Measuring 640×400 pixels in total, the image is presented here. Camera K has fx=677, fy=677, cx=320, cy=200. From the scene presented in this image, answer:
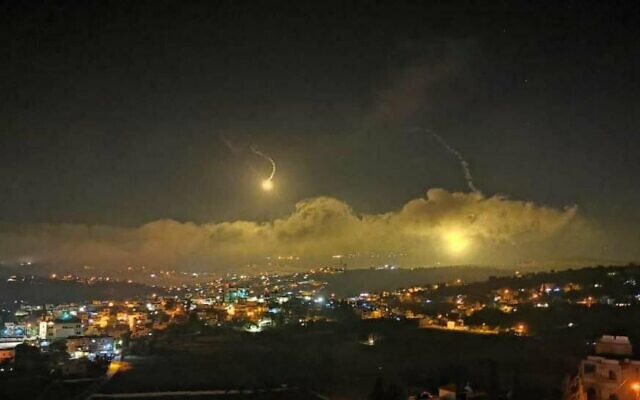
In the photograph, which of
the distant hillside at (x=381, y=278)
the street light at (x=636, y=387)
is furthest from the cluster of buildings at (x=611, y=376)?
the distant hillside at (x=381, y=278)

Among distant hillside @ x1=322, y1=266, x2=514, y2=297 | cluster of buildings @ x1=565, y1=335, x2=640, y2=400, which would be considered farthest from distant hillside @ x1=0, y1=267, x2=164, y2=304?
cluster of buildings @ x1=565, y1=335, x2=640, y2=400

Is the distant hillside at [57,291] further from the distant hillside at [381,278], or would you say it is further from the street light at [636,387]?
the street light at [636,387]

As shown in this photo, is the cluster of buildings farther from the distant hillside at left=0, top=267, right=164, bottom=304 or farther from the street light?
the distant hillside at left=0, top=267, right=164, bottom=304

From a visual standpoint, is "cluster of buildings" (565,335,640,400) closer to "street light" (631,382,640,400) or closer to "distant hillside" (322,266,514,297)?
"street light" (631,382,640,400)

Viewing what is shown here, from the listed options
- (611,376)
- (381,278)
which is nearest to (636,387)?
(611,376)

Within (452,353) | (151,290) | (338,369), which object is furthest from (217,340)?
(151,290)

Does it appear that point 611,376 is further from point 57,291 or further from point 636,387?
point 57,291

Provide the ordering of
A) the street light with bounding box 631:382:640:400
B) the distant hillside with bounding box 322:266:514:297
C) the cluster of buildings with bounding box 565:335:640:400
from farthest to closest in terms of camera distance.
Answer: the distant hillside with bounding box 322:266:514:297, the cluster of buildings with bounding box 565:335:640:400, the street light with bounding box 631:382:640:400

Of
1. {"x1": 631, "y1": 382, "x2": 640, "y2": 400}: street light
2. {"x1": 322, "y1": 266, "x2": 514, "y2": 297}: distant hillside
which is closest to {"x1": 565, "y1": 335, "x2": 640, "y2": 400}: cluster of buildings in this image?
{"x1": 631, "y1": 382, "x2": 640, "y2": 400}: street light

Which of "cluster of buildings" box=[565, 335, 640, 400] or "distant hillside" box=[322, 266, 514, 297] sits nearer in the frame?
"cluster of buildings" box=[565, 335, 640, 400]

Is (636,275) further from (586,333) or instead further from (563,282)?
Result: (586,333)

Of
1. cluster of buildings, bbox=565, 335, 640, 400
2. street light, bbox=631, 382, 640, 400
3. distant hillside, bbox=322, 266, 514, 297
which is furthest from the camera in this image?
distant hillside, bbox=322, 266, 514, 297

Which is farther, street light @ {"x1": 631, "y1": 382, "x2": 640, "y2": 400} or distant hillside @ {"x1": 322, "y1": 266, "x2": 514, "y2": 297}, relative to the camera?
distant hillside @ {"x1": 322, "y1": 266, "x2": 514, "y2": 297}
